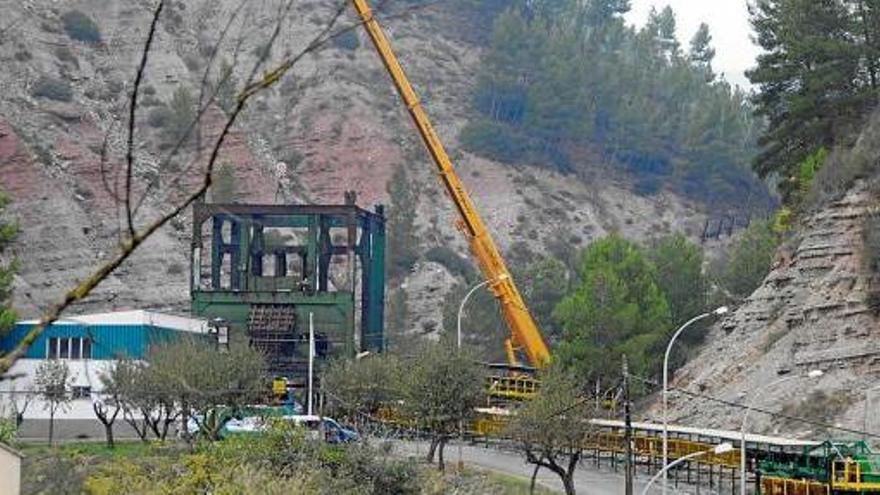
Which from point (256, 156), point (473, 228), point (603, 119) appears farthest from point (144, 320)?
point (603, 119)

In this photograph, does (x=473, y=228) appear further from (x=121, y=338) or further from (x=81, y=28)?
(x=81, y=28)

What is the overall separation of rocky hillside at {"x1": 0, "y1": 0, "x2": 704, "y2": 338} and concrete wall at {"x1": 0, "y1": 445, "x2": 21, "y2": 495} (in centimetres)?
9230

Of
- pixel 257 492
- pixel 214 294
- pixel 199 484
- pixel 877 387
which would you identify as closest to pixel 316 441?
pixel 199 484

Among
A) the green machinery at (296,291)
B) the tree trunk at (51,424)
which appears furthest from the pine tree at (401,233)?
the tree trunk at (51,424)

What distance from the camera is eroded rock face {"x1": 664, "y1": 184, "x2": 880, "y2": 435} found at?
53.2 metres

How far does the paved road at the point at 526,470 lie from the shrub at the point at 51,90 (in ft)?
246

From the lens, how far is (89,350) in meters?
70.8

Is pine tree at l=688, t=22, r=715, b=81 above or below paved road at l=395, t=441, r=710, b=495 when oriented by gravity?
above

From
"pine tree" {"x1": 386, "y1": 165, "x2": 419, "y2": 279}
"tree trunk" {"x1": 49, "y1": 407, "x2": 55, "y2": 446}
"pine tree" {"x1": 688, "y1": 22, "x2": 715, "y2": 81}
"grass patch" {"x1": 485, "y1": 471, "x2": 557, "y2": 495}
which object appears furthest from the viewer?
"pine tree" {"x1": 688, "y1": 22, "x2": 715, "y2": 81}

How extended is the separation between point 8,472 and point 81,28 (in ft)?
435

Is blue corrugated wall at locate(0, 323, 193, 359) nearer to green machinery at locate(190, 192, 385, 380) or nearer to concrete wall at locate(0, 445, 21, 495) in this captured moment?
green machinery at locate(190, 192, 385, 380)

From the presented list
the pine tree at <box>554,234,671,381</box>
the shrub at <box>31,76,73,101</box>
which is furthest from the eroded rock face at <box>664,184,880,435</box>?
the shrub at <box>31,76,73,101</box>

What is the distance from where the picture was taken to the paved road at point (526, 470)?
51.4 meters

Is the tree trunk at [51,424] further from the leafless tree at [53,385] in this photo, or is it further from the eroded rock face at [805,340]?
the eroded rock face at [805,340]
